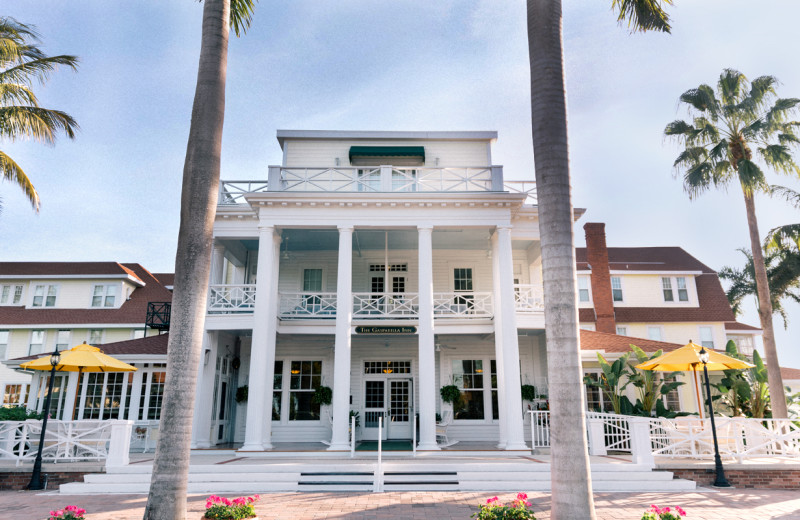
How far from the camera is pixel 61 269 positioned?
95.4ft

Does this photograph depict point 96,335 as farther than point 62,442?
Yes

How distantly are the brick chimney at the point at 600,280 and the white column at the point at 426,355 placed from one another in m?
10.2

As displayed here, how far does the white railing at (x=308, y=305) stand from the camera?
17953 mm

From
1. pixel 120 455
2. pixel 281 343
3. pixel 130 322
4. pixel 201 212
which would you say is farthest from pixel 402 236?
pixel 130 322

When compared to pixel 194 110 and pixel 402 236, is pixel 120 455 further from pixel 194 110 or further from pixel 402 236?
pixel 402 236

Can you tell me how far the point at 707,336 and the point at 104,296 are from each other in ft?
108

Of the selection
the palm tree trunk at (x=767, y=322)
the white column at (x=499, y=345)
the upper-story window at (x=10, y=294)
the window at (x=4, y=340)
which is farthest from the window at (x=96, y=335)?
the palm tree trunk at (x=767, y=322)

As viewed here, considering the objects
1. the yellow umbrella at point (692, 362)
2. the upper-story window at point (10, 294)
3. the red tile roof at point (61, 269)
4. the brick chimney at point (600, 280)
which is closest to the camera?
the yellow umbrella at point (692, 362)

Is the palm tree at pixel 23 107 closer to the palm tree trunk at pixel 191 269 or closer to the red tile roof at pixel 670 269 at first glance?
the palm tree trunk at pixel 191 269

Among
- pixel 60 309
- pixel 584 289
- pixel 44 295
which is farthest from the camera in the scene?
pixel 44 295

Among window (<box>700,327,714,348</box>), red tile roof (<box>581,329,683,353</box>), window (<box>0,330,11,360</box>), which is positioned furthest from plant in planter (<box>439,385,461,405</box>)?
window (<box>0,330,11,360</box>)

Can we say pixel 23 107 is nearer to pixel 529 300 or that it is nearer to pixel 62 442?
pixel 62 442

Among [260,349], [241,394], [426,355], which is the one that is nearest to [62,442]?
[260,349]

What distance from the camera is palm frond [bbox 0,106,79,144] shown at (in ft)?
52.0
